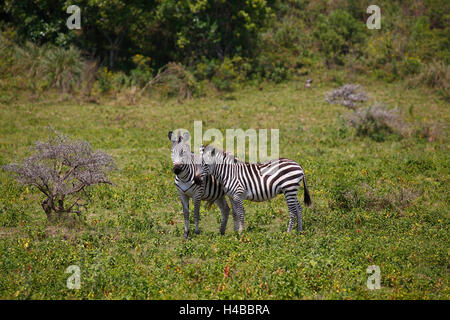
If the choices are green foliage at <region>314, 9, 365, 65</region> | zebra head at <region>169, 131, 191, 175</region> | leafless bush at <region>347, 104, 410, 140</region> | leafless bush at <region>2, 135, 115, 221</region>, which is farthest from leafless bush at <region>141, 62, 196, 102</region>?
zebra head at <region>169, 131, 191, 175</region>

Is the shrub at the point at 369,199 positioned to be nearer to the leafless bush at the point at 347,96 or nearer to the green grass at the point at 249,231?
the green grass at the point at 249,231

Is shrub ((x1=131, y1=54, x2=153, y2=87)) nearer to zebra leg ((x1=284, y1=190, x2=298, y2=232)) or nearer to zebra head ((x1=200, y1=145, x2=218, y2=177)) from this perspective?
zebra head ((x1=200, y1=145, x2=218, y2=177))

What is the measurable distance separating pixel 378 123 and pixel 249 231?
10.8 meters

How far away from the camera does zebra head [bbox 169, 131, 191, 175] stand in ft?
34.7

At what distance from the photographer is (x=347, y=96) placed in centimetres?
2648

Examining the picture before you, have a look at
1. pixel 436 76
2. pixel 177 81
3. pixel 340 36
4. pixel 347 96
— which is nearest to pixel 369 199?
pixel 347 96

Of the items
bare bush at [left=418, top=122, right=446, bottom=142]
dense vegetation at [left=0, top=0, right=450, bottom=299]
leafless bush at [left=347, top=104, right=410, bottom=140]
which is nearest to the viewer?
dense vegetation at [left=0, top=0, right=450, bottom=299]

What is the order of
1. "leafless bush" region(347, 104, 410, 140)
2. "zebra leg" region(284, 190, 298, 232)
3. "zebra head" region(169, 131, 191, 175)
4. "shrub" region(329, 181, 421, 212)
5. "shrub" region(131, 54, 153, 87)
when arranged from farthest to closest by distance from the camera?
"shrub" region(131, 54, 153, 87) < "leafless bush" region(347, 104, 410, 140) < "shrub" region(329, 181, 421, 212) < "zebra leg" region(284, 190, 298, 232) < "zebra head" region(169, 131, 191, 175)

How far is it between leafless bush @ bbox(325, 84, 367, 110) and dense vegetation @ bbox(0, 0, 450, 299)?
8cm
